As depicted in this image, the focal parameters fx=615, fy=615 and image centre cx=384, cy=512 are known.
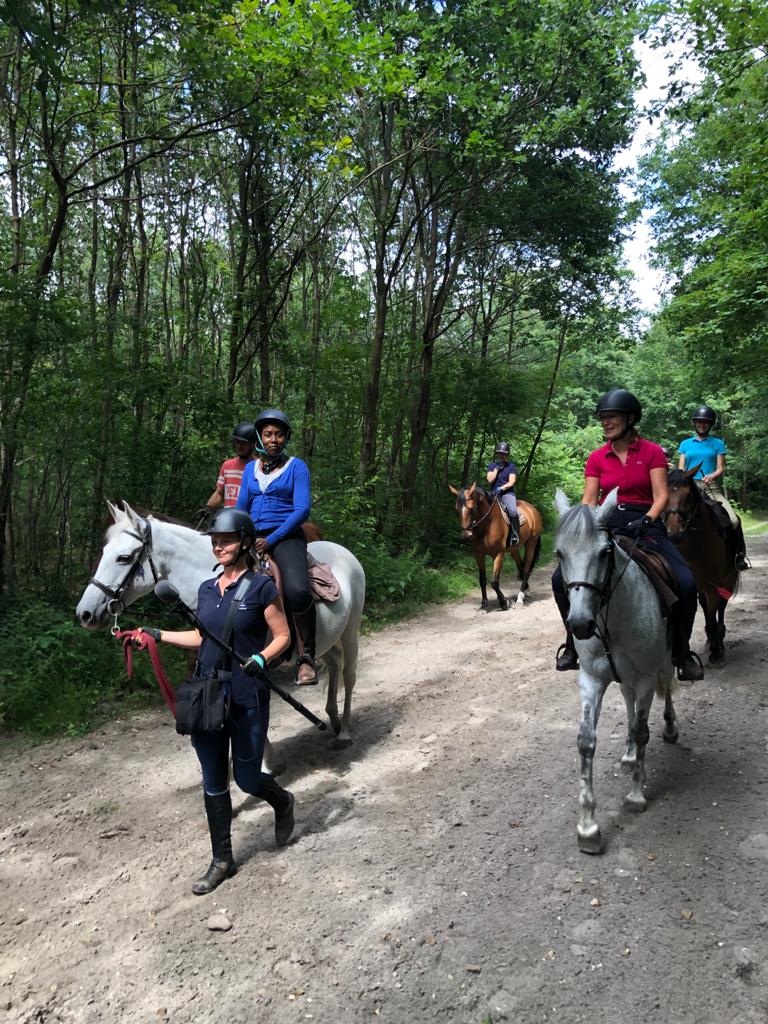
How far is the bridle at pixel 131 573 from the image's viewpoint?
4.40m

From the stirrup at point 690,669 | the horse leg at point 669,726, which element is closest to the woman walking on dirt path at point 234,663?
the stirrup at point 690,669

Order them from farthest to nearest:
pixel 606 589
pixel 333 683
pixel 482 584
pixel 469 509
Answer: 1. pixel 482 584
2. pixel 469 509
3. pixel 333 683
4. pixel 606 589

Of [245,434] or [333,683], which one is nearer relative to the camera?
[333,683]

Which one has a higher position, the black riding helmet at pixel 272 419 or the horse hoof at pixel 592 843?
the black riding helmet at pixel 272 419

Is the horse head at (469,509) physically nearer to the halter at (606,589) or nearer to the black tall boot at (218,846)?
the halter at (606,589)

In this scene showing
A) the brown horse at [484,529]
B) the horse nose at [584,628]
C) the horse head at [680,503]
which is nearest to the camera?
the horse nose at [584,628]

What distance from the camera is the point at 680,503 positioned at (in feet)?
20.0

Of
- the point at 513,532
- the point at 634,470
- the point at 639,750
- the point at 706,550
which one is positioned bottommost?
the point at 639,750

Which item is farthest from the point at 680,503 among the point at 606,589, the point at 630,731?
the point at 606,589

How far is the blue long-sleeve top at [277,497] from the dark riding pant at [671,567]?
196 centimetres

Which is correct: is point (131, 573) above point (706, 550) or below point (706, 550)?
above

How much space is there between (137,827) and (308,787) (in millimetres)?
1202

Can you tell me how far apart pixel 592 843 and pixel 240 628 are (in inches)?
93.7

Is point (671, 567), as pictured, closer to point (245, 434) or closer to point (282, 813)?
point (282, 813)
